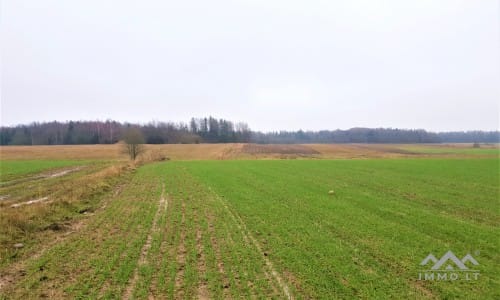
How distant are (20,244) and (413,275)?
420 inches

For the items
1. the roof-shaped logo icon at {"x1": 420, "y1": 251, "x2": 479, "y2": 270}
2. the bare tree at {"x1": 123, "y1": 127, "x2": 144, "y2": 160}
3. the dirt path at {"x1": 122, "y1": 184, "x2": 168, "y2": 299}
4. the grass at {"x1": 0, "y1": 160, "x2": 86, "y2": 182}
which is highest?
the bare tree at {"x1": 123, "y1": 127, "x2": 144, "y2": 160}

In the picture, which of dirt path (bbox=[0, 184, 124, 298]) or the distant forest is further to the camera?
the distant forest

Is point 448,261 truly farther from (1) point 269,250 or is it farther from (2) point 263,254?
(2) point 263,254

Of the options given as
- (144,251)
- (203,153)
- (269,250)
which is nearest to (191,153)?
(203,153)

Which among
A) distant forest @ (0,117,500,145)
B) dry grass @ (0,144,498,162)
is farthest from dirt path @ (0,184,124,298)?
distant forest @ (0,117,500,145)

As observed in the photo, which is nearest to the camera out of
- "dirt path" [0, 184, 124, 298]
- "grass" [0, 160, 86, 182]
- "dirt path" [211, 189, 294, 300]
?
"dirt path" [211, 189, 294, 300]

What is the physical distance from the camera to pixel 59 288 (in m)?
5.48

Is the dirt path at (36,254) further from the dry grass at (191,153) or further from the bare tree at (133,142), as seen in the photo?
the dry grass at (191,153)

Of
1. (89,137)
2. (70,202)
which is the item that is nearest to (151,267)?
(70,202)
